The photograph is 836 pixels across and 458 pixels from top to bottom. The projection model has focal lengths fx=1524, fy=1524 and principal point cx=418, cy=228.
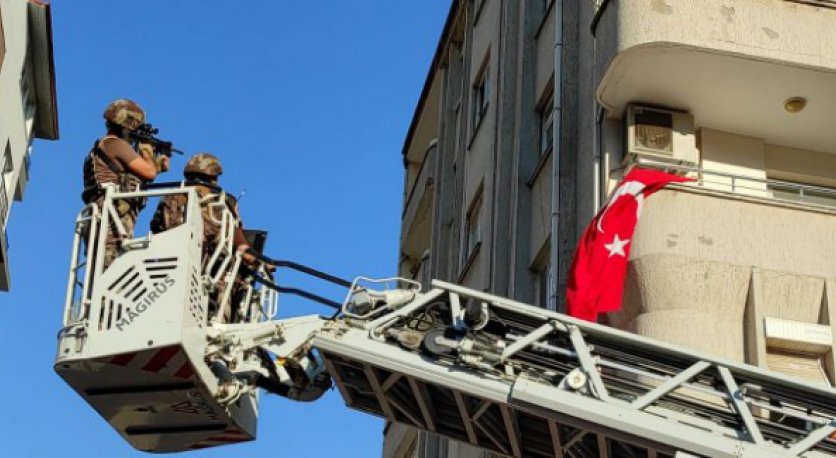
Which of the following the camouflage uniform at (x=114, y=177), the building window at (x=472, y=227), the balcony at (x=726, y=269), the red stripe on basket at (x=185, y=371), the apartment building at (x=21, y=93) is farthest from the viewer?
the apartment building at (x=21, y=93)

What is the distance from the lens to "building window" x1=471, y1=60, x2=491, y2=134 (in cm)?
2259

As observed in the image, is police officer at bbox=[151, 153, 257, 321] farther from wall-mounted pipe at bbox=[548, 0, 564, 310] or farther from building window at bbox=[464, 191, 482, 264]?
building window at bbox=[464, 191, 482, 264]

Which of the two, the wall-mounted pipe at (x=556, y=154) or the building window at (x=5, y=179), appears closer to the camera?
the wall-mounted pipe at (x=556, y=154)

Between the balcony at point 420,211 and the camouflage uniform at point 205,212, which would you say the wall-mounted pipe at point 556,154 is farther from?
the balcony at point 420,211

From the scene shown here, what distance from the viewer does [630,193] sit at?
13.6m

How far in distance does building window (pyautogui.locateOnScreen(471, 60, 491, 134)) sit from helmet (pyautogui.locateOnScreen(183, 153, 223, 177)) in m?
10.1

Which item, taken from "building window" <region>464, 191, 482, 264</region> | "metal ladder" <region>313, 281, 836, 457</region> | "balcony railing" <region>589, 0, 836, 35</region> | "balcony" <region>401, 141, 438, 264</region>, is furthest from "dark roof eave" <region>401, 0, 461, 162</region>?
"metal ladder" <region>313, 281, 836, 457</region>

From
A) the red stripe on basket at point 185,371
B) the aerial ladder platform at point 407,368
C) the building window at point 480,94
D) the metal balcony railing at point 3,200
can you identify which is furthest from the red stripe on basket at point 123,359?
the metal balcony railing at point 3,200

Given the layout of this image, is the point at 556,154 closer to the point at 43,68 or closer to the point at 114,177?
the point at 114,177

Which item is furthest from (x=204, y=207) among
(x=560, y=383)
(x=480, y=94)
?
(x=480, y=94)

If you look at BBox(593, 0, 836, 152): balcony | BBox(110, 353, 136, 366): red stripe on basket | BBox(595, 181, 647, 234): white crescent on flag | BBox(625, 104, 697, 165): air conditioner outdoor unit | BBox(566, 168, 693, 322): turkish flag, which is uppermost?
BBox(593, 0, 836, 152): balcony

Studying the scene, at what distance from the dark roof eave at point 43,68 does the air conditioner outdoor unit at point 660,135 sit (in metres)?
12.5

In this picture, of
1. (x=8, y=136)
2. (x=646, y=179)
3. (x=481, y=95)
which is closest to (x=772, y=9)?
(x=646, y=179)

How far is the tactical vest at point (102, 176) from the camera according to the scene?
1213 centimetres
